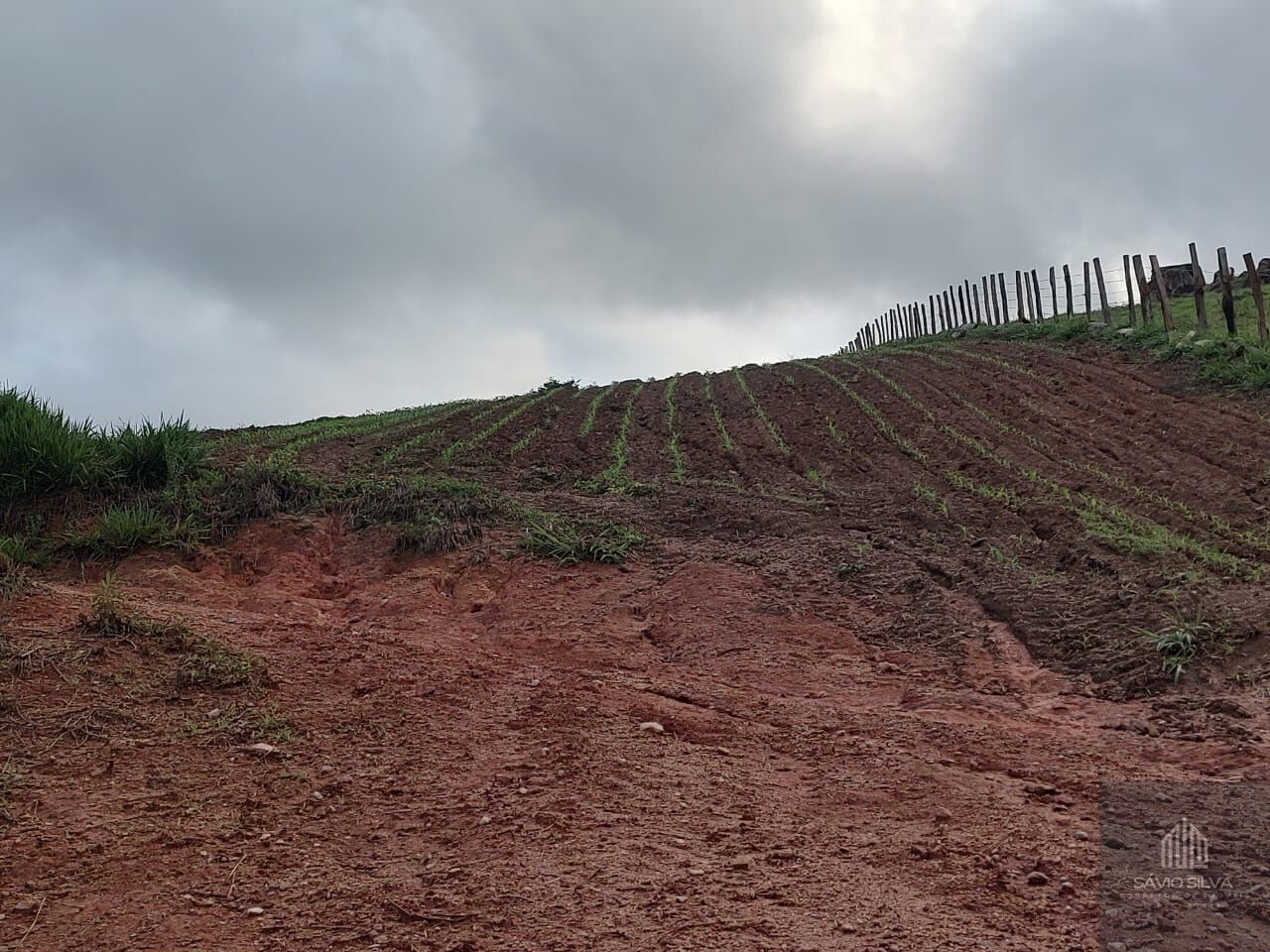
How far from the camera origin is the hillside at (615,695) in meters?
3.11

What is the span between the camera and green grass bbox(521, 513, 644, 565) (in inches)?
312

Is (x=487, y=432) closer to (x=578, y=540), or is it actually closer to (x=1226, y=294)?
(x=578, y=540)

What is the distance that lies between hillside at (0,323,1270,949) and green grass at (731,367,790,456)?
2409mm

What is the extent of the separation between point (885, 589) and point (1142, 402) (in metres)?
9.01

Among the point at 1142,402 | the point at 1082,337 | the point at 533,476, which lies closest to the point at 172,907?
the point at 533,476

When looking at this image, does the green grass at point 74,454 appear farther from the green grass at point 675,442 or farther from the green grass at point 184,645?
the green grass at point 675,442

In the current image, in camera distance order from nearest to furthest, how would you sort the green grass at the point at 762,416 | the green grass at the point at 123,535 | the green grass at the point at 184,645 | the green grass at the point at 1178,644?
the green grass at the point at 184,645, the green grass at the point at 1178,644, the green grass at the point at 123,535, the green grass at the point at 762,416

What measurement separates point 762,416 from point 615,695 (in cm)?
1152

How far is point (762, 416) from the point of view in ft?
53.0

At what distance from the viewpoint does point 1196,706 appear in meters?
4.79

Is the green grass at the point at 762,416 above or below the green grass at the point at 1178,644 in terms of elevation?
above

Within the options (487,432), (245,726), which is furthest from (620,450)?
(245,726)

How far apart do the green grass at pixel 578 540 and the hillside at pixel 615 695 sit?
1.4 inches

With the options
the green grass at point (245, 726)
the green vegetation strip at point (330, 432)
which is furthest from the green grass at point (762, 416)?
the green grass at point (245, 726)
